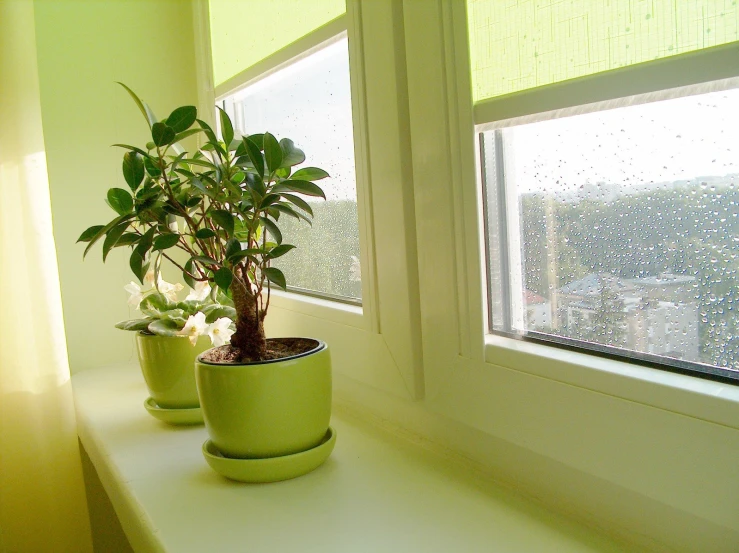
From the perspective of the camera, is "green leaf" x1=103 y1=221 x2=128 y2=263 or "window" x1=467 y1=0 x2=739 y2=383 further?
"green leaf" x1=103 y1=221 x2=128 y2=263

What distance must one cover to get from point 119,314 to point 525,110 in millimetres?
1190

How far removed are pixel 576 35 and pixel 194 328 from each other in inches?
27.6

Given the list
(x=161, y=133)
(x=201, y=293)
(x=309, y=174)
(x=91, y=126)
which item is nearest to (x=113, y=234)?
(x=161, y=133)

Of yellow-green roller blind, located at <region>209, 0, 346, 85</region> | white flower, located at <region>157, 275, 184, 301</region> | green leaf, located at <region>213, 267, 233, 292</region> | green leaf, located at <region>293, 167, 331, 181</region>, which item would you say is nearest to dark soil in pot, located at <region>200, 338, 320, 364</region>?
green leaf, located at <region>213, 267, 233, 292</region>

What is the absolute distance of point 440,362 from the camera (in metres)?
0.80

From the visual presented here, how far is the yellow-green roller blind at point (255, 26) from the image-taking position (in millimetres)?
1029

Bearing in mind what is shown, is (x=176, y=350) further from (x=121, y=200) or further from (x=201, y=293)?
(x=121, y=200)

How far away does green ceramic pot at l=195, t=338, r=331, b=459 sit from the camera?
2.48 feet

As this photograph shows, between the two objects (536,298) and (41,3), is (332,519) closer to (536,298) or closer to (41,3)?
(536,298)

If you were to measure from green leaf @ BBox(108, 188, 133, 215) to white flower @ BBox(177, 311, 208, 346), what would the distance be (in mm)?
251

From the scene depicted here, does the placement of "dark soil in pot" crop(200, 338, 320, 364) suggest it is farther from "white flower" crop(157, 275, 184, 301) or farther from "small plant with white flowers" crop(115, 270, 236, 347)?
"white flower" crop(157, 275, 184, 301)

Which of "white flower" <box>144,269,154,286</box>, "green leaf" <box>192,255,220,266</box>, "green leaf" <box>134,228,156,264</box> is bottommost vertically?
"white flower" <box>144,269,154,286</box>

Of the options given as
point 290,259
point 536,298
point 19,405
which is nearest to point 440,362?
point 536,298

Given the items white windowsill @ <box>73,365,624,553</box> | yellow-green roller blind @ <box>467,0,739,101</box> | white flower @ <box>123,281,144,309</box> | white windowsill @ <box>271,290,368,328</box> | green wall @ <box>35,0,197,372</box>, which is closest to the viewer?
yellow-green roller blind @ <box>467,0,739,101</box>
